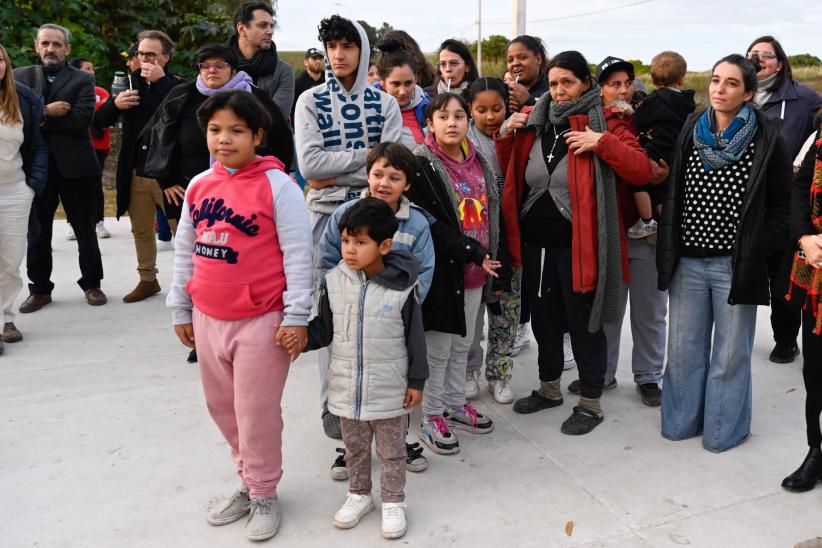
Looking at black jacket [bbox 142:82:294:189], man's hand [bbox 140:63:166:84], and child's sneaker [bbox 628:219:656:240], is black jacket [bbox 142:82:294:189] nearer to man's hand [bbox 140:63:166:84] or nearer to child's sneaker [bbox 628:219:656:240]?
man's hand [bbox 140:63:166:84]

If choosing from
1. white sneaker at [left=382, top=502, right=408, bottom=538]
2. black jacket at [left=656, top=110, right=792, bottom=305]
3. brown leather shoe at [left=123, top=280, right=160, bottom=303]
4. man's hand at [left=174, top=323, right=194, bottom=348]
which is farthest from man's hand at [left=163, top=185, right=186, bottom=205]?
black jacket at [left=656, top=110, right=792, bottom=305]

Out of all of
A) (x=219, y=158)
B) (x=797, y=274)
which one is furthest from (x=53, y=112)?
(x=797, y=274)

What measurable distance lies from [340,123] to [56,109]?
112 inches

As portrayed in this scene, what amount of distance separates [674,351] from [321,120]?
2035mm

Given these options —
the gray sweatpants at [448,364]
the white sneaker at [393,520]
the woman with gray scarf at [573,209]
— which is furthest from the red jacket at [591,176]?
the white sneaker at [393,520]

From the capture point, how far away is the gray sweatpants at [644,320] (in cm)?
389

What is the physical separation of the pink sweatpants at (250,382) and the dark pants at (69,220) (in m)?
3.23

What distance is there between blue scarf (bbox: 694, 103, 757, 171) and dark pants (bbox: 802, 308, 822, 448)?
0.74 meters

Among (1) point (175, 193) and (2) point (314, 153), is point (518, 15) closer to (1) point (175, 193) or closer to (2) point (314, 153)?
(1) point (175, 193)

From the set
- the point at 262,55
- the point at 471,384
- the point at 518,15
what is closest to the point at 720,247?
the point at 471,384

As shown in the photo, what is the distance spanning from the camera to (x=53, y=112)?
517cm

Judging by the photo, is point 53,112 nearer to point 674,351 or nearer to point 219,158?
point 219,158

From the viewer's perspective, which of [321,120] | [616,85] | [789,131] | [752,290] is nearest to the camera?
[752,290]

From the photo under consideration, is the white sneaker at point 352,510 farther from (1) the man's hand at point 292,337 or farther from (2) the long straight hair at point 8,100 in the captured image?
(2) the long straight hair at point 8,100
